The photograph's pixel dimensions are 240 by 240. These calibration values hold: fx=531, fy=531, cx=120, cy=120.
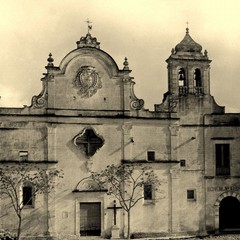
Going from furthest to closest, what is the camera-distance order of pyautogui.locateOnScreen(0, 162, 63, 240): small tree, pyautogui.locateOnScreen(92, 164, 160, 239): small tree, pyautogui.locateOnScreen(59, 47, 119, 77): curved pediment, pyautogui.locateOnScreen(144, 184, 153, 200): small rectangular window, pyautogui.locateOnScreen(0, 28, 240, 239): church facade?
pyautogui.locateOnScreen(144, 184, 153, 200): small rectangular window → pyautogui.locateOnScreen(59, 47, 119, 77): curved pediment → pyautogui.locateOnScreen(92, 164, 160, 239): small tree → pyautogui.locateOnScreen(0, 28, 240, 239): church facade → pyautogui.locateOnScreen(0, 162, 63, 240): small tree

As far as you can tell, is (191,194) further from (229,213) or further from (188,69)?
(188,69)

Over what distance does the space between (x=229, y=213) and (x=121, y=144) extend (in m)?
9.12

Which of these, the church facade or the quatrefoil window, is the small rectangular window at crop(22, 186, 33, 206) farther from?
the quatrefoil window

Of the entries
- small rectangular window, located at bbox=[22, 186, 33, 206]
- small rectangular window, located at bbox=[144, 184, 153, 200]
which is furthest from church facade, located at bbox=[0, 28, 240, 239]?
small rectangular window, located at bbox=[22, 186, 33, 206]

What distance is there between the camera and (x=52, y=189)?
33.9 m

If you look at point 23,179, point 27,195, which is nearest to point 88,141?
point 23,179

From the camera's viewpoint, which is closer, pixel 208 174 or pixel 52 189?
pixel 52 189

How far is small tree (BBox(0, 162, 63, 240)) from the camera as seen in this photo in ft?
107

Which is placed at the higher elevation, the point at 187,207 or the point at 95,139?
the point at 95,139

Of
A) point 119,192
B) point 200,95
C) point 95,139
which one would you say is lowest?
point 119,192

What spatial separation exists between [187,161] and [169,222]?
14.1 feet

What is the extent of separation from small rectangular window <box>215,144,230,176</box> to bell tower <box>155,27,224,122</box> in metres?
2.53

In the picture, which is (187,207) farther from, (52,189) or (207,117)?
(52,189)

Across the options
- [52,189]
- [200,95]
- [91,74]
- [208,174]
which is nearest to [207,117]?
[200,95]
